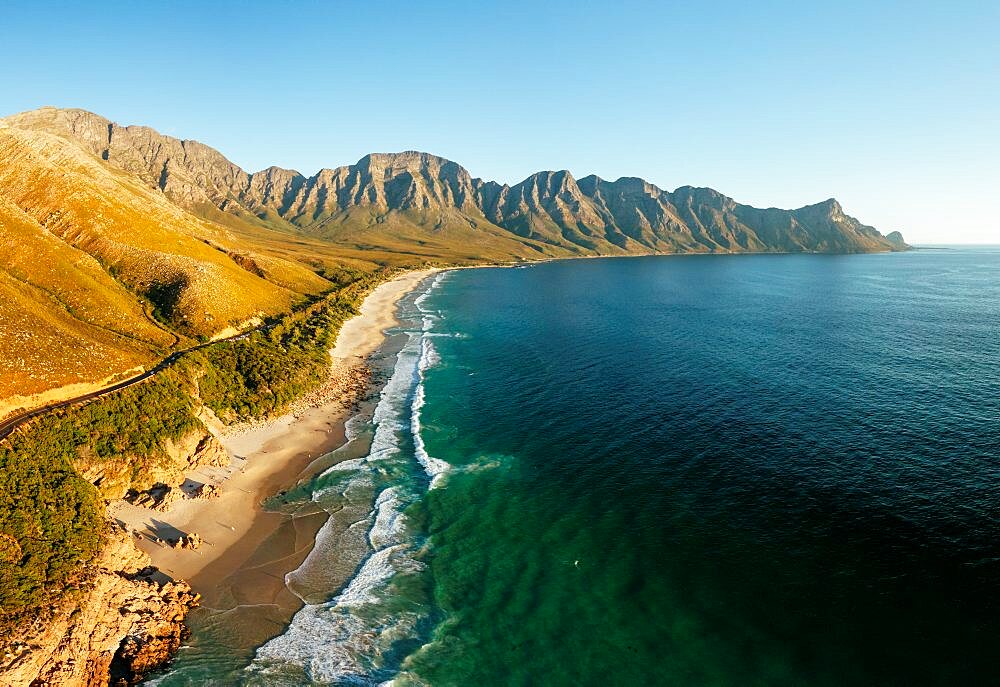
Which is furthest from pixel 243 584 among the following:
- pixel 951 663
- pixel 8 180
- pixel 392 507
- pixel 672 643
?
pixel 8 180

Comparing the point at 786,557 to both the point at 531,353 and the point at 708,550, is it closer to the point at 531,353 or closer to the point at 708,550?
the point at 708,550

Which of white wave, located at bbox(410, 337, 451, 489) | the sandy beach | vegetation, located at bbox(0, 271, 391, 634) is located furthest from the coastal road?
white wave, located at bbox(410, 337, 451, 489)

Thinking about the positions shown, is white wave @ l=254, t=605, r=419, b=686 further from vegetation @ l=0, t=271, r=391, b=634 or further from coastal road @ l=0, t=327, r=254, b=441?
coastal road @ l=0, t=327, r=254, b=441

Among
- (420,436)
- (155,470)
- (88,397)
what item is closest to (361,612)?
(155,470)

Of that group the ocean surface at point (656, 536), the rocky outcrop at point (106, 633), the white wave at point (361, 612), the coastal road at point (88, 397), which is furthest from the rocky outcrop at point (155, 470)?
the white wave at point (361, 612)

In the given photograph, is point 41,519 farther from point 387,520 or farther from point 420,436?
point 420,436

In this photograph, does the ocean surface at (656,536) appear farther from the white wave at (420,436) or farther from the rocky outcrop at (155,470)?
the rocky outcrop at (155,470)
